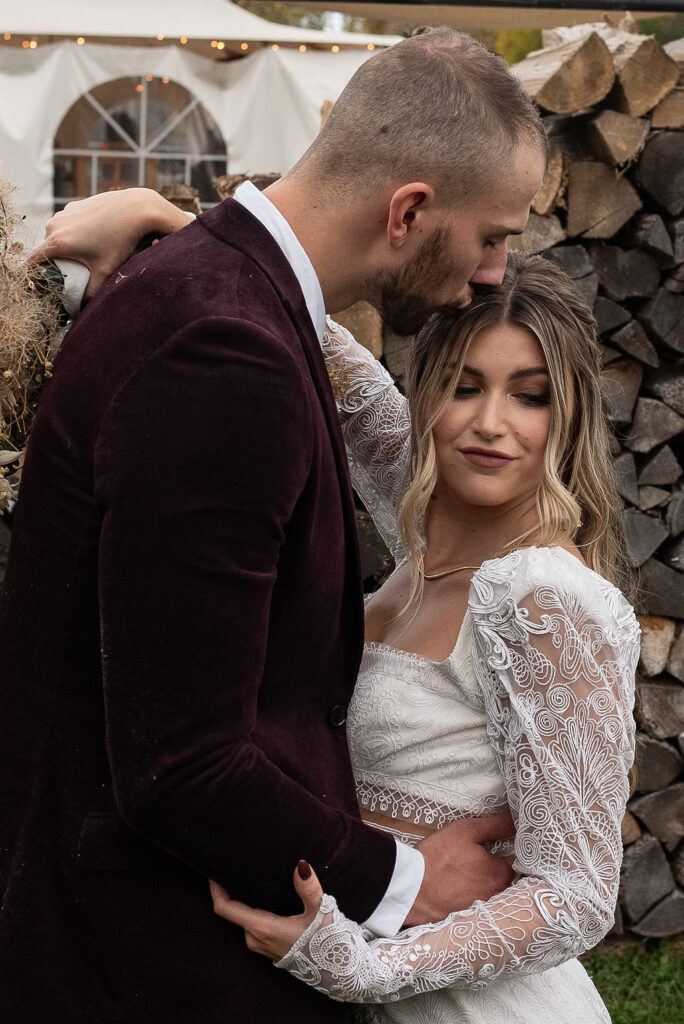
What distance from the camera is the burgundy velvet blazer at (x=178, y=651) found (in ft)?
4.20

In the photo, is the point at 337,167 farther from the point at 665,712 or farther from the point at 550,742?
the point at 665,712

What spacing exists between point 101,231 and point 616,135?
230 centimetres

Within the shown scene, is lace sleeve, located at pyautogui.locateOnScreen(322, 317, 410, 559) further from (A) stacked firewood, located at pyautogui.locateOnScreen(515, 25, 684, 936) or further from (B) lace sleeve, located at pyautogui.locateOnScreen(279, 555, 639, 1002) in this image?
(A) stacked firewood, located at pyautogui.locateOnScreen(515, 25, 684, 936)

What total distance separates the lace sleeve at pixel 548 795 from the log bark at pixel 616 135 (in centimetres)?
220

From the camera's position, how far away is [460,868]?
1684 mm

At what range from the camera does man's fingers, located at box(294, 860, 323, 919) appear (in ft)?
4.67

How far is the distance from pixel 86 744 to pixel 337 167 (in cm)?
89

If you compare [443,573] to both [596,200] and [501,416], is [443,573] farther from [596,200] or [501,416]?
[596,200]

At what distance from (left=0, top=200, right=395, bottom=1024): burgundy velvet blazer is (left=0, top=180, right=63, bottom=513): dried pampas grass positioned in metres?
0.09

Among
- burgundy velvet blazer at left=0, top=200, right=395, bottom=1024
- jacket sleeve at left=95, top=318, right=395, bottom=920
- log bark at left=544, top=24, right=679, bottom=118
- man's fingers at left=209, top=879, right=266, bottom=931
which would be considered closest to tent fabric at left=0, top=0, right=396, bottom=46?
log bark at left=544, top=24, right=679, bottom=118

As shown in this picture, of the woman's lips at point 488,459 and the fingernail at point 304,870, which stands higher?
the woman's lips at point 488,459

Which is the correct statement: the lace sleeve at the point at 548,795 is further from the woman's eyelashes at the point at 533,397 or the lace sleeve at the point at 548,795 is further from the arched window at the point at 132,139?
the arched window at the point at 132,139

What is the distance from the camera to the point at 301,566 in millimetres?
1461

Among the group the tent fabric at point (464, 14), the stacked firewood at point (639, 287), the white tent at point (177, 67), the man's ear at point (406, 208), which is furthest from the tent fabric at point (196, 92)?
the man's ear at point (406, 208)
